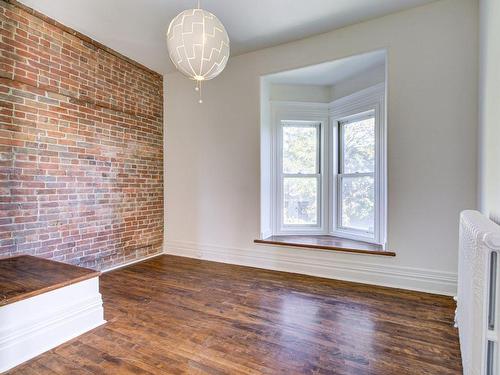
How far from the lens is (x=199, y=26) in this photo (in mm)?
1616

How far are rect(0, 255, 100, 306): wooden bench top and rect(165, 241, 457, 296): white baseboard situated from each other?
179 cm

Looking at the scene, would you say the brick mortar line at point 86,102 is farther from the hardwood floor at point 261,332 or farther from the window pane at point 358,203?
the window pane at point 358,203

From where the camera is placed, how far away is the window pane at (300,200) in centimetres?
388

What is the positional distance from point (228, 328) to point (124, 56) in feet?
11.3

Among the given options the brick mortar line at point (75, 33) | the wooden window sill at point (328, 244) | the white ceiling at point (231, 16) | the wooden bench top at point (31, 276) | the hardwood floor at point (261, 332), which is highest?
the white ceiling at point (231, 16)

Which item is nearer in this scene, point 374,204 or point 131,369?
Result: point 131,369

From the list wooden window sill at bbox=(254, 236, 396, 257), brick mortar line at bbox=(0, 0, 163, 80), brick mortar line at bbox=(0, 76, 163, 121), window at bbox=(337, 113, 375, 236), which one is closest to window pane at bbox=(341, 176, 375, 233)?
window at bbox=(337, 113, 375, 236)

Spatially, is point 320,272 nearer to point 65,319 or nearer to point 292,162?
point 292,162

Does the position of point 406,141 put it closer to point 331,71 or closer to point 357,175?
point 357,175

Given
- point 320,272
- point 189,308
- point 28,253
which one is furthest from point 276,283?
point 28,253

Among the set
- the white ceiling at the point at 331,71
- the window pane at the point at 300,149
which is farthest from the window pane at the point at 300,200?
the white ceiling at the point at 331,71

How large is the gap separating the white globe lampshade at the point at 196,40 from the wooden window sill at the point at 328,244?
224cm

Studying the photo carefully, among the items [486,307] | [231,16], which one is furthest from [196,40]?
[486,307]

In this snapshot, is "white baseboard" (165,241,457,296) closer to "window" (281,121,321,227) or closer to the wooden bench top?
"window" (281,121,321,227)
